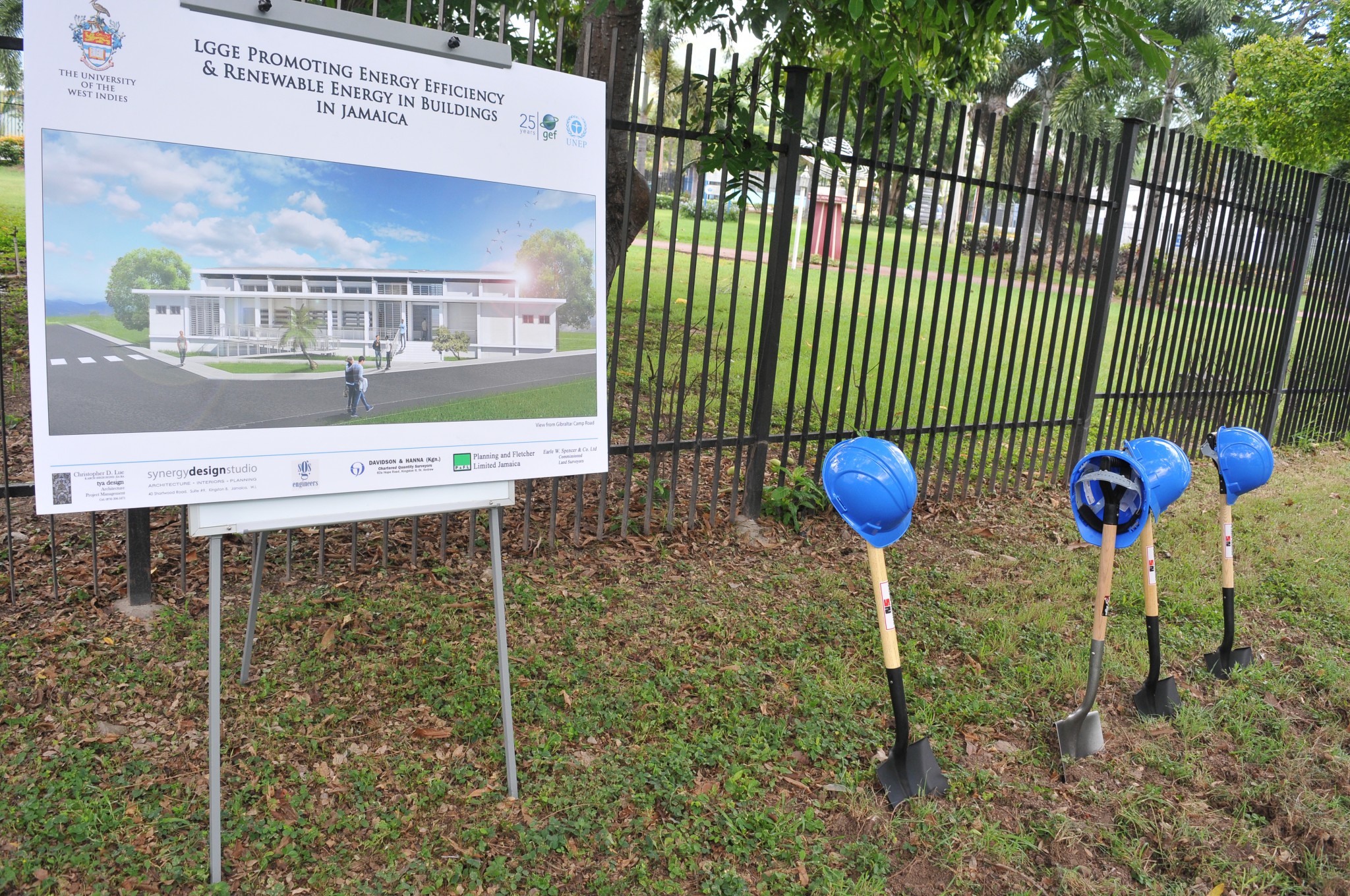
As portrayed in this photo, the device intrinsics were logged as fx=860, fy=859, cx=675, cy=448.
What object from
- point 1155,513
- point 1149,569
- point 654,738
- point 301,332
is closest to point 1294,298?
point 1149,569

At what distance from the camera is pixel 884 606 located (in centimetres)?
286

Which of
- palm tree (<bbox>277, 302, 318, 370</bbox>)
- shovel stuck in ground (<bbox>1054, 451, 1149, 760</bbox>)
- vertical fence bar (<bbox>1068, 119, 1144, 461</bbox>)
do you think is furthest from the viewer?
vertical fence bar (<bbox>1068, 119, 1144, 461</bbox>)

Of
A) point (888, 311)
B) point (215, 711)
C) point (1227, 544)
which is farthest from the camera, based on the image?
point (888, 311)

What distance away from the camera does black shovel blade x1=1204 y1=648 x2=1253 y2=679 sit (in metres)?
4.04

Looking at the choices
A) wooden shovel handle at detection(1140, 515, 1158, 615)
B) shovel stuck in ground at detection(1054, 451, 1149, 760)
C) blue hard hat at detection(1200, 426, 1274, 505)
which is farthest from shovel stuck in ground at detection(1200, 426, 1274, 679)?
shovel stuck in ground at detection(1054, 451, 1149, 760)

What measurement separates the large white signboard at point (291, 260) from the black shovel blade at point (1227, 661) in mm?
3237

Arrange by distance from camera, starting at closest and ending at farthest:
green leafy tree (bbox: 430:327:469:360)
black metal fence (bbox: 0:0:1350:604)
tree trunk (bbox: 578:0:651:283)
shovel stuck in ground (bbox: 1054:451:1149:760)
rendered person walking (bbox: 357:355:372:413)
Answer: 1. rendered person walking (bbox: 357:355:372:413)
2. green leafy tree (bbox: 430:327:469:360)
3. shovel stuck in ground (bbox: 1054:451:1149:760)
4. tree trunk (bbox: 578:0:651:283)
5. black metal fence (bbox: 0:0:1350:604)

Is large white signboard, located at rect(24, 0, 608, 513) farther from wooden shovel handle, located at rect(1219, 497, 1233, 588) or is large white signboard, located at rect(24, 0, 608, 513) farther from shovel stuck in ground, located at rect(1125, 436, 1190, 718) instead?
wooden shovel handle, located at rect(1219, 497, 1233, 588)

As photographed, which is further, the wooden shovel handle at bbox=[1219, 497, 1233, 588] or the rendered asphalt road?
the wooden shovel handle at bbox=[1219, 497, 1233, 588]

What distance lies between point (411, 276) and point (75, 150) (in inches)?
34.9

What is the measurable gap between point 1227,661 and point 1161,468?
156 centimetres

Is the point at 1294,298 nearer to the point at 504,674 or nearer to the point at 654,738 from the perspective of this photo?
the point at 654,738

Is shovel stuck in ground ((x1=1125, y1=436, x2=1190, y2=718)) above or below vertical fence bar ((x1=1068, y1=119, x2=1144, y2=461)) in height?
below

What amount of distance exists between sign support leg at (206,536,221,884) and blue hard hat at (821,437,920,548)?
1.81 metres
